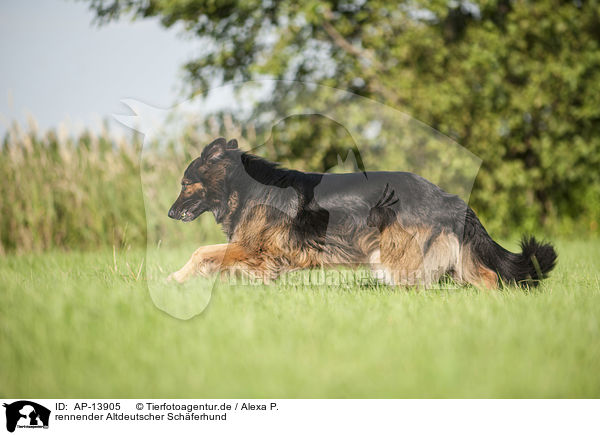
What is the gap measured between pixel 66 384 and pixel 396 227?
8.16ft

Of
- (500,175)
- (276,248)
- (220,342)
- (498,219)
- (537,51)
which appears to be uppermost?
(537,51)

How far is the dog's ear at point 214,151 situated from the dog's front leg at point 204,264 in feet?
2.48

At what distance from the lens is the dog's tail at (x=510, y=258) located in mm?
3398

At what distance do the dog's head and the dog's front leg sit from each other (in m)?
0.34

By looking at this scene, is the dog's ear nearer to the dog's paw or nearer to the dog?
the dog

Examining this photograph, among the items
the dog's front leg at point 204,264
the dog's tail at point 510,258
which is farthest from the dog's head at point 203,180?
the dog's tail at point 510,258

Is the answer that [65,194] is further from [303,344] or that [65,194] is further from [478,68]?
[478,68]

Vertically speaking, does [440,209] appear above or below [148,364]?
above

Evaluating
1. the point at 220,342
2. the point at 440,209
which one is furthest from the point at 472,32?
the point at 220,342

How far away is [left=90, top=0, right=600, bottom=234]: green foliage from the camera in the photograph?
8039 mm
